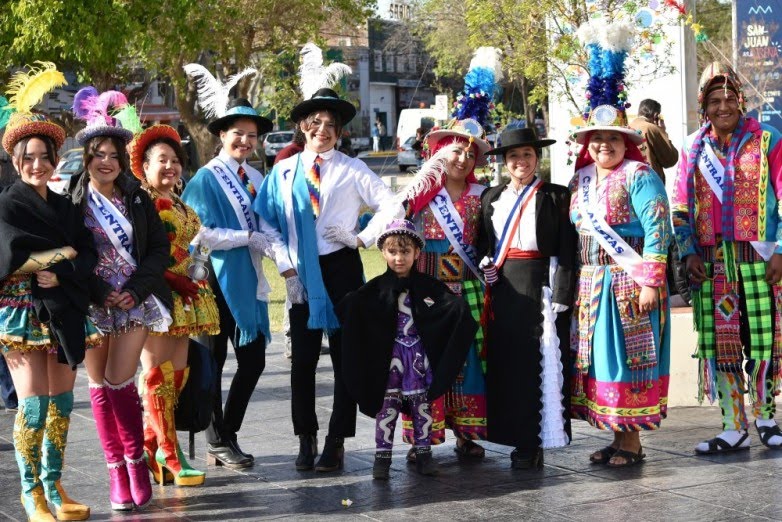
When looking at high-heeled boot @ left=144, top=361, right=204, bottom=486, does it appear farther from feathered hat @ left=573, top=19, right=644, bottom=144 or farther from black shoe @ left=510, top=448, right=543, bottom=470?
feathered hat @ left=573, top=19, right=644, bottom=144

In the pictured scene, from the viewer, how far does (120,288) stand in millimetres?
5652

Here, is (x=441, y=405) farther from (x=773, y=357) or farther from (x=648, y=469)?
(x=773, y=357)

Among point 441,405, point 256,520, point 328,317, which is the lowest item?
point 256,520

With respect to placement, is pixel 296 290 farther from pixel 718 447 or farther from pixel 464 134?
pixel 718 447

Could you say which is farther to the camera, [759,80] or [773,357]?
[759,80]

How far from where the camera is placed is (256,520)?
5539 millimetres

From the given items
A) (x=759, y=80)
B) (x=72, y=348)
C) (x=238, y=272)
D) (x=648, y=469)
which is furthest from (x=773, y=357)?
(x=759, y=80)

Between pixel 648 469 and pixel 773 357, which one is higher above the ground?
pixel 773 357

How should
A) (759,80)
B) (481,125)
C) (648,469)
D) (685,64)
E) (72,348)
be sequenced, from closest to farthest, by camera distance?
(72,348), (648,469), (481,125), (685,64), (759,80)

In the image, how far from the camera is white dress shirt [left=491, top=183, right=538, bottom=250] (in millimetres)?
6359

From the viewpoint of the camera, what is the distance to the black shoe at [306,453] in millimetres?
6488

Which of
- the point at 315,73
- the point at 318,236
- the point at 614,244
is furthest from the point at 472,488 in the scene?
the point at 315,73

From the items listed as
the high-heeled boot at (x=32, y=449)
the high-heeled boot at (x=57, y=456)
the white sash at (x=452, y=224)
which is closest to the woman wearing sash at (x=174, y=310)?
the high-heeled boot at (x=57, y=456)

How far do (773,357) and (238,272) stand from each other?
293cm
